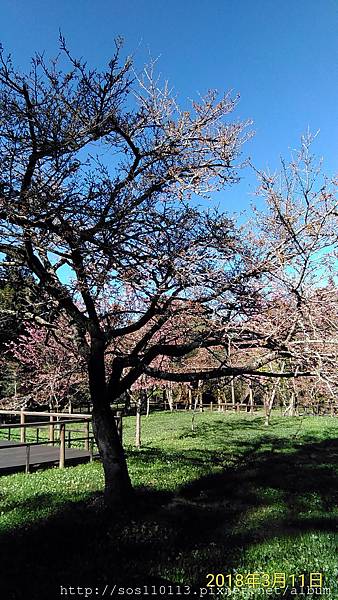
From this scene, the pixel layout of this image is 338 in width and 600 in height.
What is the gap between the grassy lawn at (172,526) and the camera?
396cm

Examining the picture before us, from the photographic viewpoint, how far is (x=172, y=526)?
17.5ft

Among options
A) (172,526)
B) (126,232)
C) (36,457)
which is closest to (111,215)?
(126,232)

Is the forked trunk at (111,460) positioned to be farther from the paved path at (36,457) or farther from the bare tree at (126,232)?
the paved path at (36,457)

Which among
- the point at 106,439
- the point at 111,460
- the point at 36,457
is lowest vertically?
the point at 36,457

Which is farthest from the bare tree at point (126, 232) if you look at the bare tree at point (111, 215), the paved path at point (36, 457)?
the paved path at point (36, 457)

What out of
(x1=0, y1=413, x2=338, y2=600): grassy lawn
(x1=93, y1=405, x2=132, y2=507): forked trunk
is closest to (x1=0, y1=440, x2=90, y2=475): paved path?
(x1=0, y1=413, x2=338, y2=600): grassy lawn

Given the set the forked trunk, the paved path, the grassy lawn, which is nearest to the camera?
the grassy lawn

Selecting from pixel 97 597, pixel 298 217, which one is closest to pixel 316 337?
pixel 298 217

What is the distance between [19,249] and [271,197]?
2.90 meters

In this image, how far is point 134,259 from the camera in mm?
5203

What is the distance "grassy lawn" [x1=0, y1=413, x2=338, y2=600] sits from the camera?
13.0ft

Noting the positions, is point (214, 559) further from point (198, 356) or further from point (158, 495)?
point (198, 356)

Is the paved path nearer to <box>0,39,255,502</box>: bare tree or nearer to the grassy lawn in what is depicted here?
the grassy lawn

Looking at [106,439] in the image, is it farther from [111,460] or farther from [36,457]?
[36,457]
